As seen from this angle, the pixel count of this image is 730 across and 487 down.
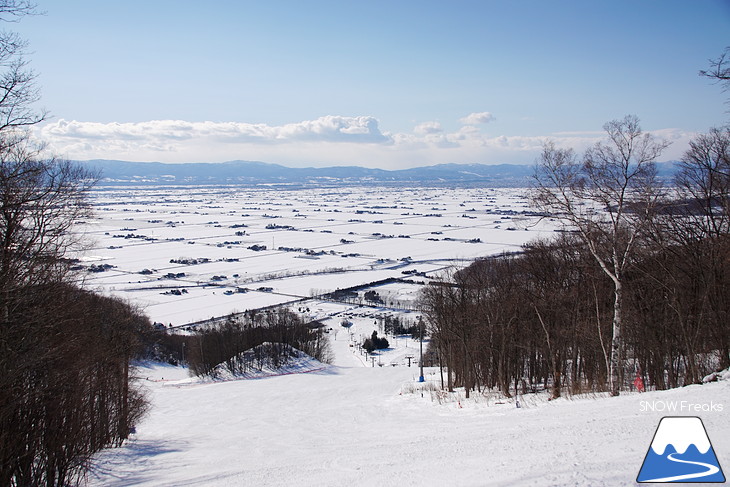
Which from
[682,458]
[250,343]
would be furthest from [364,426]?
[250,343]

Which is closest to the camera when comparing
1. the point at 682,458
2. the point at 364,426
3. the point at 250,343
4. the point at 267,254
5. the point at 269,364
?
the point at 682,458

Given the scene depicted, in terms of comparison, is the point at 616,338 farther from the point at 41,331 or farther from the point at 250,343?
the point at 250,343

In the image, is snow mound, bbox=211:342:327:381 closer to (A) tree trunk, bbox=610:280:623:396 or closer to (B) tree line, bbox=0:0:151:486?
(B) tree line, bbox=0:0:151:486

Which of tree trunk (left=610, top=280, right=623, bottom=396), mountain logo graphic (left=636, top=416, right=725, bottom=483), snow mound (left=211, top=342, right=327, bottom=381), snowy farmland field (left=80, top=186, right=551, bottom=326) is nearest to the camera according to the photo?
mountain logo graphic (left=636, top=416, right=725, bottom=483)

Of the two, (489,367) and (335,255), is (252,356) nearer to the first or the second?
(489,367)

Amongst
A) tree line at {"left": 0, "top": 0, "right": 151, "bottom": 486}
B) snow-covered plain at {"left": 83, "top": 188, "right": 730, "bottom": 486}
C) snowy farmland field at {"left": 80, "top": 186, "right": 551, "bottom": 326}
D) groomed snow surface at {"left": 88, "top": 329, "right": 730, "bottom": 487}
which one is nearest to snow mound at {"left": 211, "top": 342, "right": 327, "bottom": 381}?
snow-covered plain at {"left": 83, "top": 188, "right": 730, "bottom": 486}
